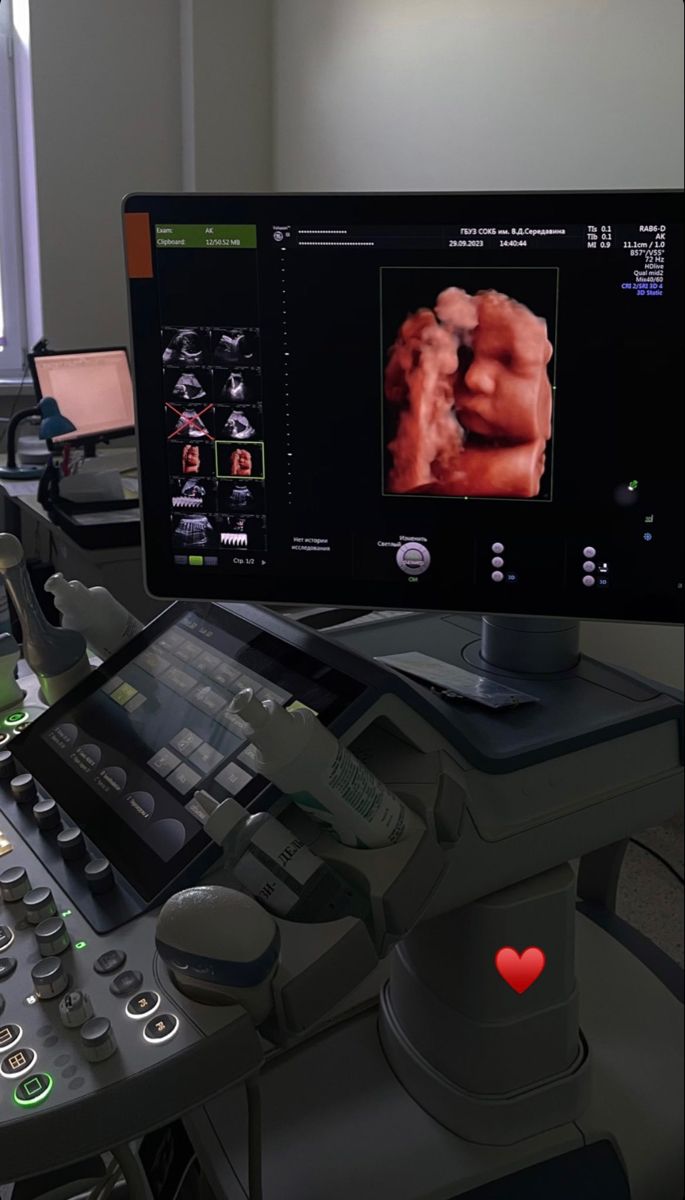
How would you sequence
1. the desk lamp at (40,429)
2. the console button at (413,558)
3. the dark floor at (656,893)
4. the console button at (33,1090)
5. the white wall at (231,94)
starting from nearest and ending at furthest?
1. the console button at (33,1090)
2. the console button at (413,558)
3. the dark floor at (656,893)
4. the desk lamp at (40,429)
5. the white wall at (231,94)

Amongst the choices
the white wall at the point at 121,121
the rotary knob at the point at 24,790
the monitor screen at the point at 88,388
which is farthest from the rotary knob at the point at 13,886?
the white wall at the point at 121,121

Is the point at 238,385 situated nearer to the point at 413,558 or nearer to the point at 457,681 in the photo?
the point at 413,558

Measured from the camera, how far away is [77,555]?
2512mm

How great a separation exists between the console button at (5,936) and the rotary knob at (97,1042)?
11cm

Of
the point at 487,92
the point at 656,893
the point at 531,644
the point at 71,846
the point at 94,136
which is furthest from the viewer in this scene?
the point at 94,136

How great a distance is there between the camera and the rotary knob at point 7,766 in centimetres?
89

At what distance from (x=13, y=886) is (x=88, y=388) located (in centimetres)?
260

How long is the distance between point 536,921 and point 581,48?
7.00 ft

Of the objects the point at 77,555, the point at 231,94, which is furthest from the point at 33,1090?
the point at 231,94

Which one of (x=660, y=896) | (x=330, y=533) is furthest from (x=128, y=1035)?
(x=660, y=896)

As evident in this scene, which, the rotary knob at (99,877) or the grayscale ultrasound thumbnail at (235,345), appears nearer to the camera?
the rotary knob at (99,877)

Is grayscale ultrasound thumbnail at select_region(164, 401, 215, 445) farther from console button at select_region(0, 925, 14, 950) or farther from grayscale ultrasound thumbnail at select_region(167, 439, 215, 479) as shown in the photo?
console button at select_region(0, 925, 14, 950)

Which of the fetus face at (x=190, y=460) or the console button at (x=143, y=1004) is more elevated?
the fetus face at (x=190, y=460)

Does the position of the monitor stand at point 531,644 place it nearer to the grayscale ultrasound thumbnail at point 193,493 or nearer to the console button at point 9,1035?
the grayscale ultrasound thumbnail at point 193,493
